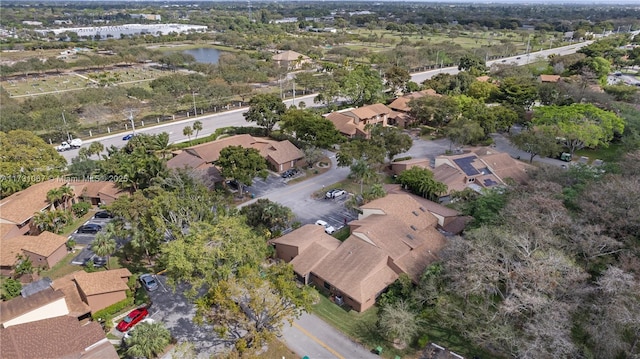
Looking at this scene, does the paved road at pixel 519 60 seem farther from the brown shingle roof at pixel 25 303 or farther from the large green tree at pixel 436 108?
the brown shingle roof at pixel 25 303

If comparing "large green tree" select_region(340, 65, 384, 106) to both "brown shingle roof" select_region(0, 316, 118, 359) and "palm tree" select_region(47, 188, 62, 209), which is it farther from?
"brown shingle roof" select_region(0, 316, 118, 359)

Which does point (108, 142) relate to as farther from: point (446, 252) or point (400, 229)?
point (446, 252)

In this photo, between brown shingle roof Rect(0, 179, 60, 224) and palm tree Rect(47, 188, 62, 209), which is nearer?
brown shingle roof Rect(0, 179, 60, 224)

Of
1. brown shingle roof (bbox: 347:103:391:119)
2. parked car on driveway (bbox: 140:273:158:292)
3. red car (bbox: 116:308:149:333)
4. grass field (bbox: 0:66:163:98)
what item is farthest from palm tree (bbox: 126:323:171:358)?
grass field (bbox: 0:66:163:98)

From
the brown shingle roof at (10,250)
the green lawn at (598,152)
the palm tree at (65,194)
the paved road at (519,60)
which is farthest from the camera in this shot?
the paved road at (519,60)

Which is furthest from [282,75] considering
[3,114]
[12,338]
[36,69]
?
[12,338]

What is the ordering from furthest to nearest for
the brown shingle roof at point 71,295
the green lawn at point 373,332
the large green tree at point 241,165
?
the large green tree at point 241,165, the brown shingle roof at point 71,295, the green lawn at point 373,332

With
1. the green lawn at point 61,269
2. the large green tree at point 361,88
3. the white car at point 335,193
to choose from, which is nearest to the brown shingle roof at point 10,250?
the green lawn at point 61,269

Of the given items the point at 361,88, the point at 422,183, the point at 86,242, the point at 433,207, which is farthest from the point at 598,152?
the point at 86,242
